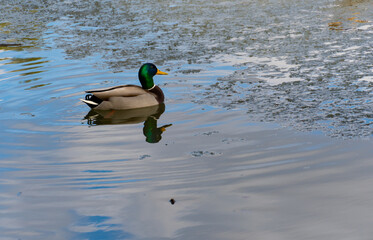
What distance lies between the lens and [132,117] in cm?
732

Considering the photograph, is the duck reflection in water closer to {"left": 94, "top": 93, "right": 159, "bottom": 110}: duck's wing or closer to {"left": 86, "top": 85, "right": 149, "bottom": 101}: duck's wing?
{"left": 94, "top": 93, "right": 159, "bottom": 110}: duck's wing

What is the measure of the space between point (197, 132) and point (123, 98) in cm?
177

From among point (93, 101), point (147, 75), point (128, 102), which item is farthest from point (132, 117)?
point (147, 75)

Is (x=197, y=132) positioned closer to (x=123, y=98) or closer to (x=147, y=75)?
(x=123, y=98)

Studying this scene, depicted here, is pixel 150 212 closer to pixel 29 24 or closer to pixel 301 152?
pixel 301 152

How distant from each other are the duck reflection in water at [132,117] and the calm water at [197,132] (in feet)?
0.09

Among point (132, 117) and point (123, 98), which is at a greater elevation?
point (123, 98)

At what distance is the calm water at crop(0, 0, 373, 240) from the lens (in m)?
4.03

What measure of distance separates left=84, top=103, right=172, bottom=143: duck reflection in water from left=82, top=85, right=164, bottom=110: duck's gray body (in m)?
0.06

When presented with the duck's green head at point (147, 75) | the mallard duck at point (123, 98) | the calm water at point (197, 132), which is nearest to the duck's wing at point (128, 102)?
the mallard duck at point (123, 98)

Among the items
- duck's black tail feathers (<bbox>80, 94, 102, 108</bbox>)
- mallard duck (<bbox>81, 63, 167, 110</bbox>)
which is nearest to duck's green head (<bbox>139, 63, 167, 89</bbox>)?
mallard duck (<bbox>81, 63, 167, 110</bbox>)

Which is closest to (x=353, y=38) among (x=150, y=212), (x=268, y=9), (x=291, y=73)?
(x=291, y=73)

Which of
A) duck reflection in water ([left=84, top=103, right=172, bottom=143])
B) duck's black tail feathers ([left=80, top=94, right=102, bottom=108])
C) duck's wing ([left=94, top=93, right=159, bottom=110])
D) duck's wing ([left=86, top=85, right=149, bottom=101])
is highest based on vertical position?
duck's wing ([left=86, top=85, right=149, bottom=101])

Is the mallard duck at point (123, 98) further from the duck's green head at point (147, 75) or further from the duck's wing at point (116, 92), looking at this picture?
the duck's green head at point (147, 75)
